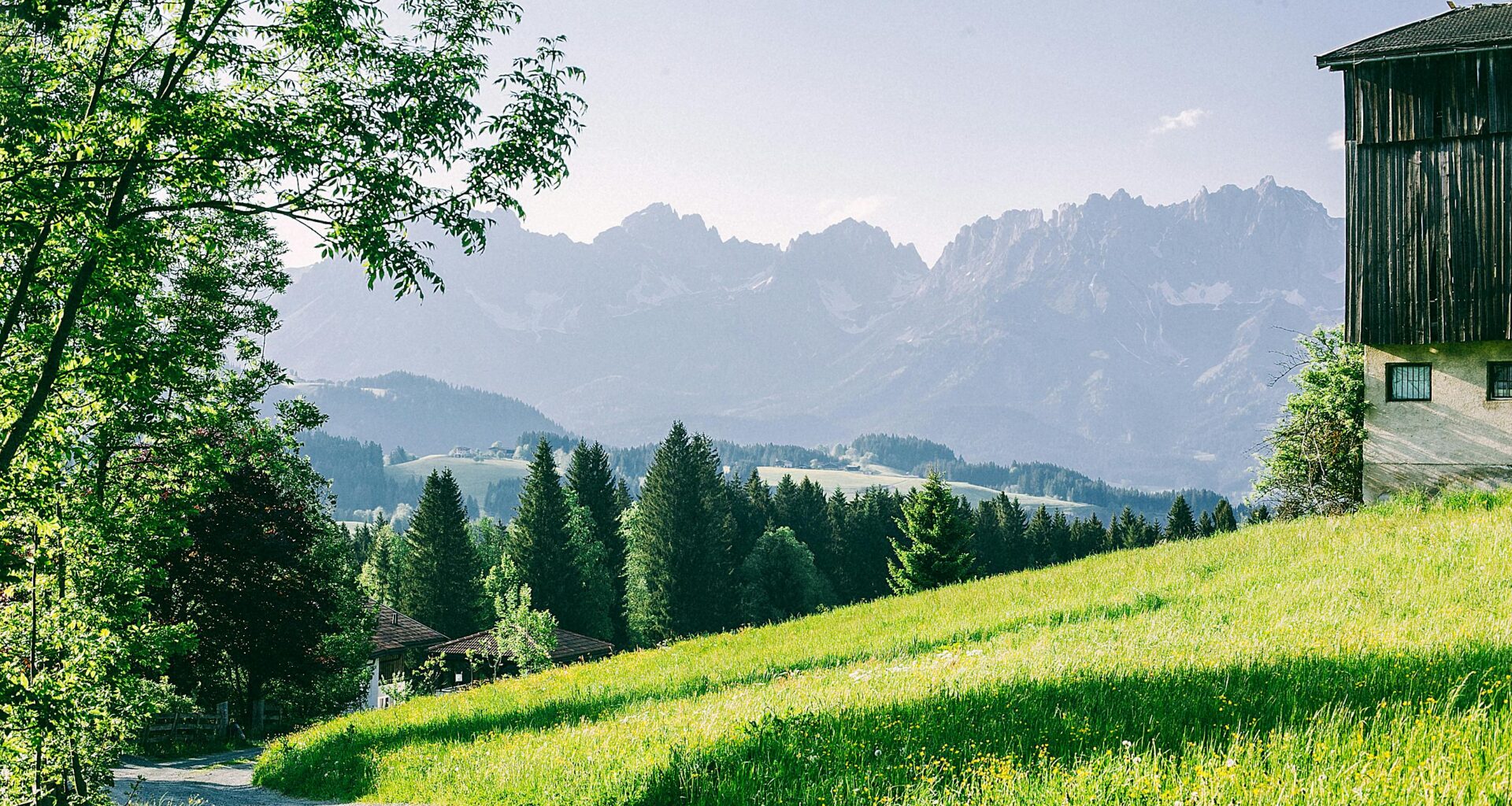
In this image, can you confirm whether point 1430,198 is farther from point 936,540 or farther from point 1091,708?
point 936,540

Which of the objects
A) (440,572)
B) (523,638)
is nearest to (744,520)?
(440,572)

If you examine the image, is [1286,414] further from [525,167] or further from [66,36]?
[66,36]

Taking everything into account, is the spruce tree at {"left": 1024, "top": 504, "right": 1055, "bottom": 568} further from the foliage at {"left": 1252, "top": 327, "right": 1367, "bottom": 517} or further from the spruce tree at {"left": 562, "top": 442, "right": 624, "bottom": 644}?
the foliage at {"left": 1252, "top": 327, "right": 1367, "bottom": 517}

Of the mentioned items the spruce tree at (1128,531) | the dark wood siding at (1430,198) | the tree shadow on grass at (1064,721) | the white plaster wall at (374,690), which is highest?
the dark wood siding at (1430,198)

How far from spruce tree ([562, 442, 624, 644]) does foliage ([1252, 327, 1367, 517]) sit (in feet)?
164

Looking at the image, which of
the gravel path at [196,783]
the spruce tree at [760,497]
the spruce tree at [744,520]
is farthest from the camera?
the spruce tree at [760,497]

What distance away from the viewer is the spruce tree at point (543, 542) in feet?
220

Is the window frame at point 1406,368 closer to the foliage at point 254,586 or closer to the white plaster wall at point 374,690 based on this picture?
the foliage at point 254,586

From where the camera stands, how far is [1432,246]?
20.7 m

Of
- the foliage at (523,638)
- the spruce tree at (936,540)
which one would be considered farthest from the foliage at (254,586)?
the spruce tree at (936,540)

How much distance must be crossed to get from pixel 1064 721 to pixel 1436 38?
22.5m

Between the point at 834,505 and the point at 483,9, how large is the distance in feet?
309

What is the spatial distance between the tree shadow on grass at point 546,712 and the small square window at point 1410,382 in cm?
1242

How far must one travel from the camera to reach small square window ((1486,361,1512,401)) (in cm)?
2027
